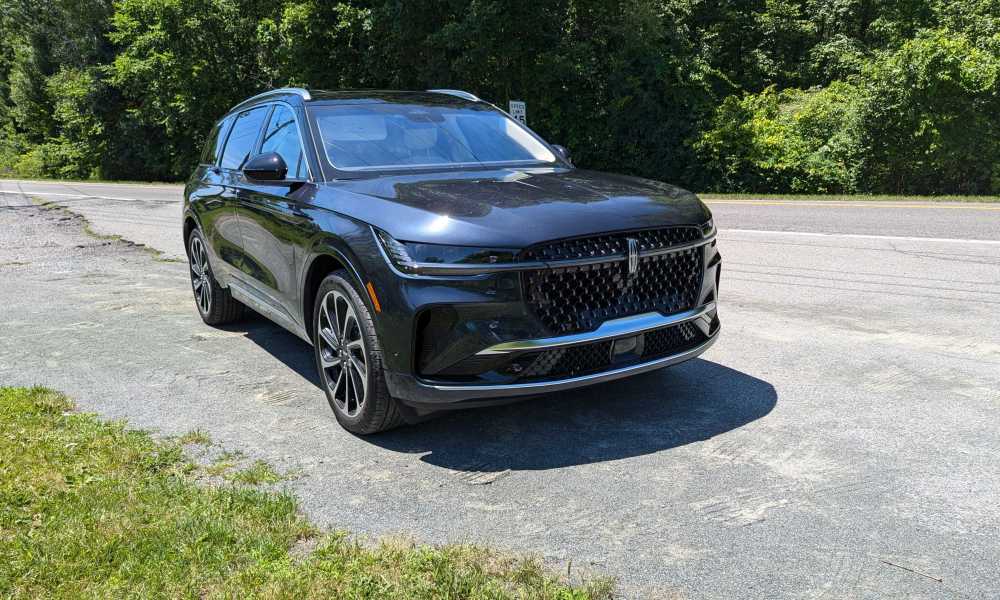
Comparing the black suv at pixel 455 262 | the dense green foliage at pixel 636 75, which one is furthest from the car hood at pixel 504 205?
the dense green foliage at pixel 636 75

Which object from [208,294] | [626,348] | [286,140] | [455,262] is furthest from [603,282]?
[208,294]

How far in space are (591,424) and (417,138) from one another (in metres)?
2.11

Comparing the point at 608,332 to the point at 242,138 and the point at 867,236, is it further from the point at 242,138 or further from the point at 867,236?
the point at 867,236

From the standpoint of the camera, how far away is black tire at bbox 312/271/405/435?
4.11 meters

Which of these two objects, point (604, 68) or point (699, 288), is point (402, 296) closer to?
point (699, 288)

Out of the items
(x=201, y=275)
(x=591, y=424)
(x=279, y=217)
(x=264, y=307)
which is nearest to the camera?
(x=591, y=424)

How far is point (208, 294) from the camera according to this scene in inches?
277

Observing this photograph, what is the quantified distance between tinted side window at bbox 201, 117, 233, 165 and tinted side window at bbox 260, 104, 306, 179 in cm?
129

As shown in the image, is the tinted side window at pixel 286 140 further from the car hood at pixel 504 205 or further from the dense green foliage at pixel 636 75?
the dense green foliage at pixel 636 75

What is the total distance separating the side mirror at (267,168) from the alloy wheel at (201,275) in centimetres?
226

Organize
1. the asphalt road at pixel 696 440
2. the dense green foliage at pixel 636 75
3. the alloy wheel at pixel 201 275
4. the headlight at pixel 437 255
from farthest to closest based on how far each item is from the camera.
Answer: the dense green foliage at pixel 636 75 → the alloy wheel at pixel 201 275 → the headlight at pixel 437 255 → the asphalt road at pixel 696 440

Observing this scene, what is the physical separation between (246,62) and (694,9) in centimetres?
1969

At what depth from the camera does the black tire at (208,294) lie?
22.5ft

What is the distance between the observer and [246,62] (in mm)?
37844
